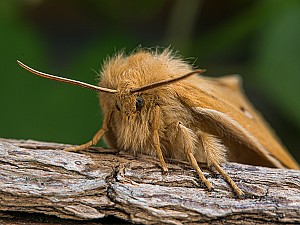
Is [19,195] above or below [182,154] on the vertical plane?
below

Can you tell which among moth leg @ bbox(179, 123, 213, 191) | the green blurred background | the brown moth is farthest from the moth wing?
the green blurred background

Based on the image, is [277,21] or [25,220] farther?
[277,21]

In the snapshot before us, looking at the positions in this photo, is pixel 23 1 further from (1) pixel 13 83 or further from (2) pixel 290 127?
(2) pixel 290 127

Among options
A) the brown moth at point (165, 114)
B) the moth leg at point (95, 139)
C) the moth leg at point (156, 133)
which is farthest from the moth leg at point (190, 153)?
the moth leg at point (95, 139)

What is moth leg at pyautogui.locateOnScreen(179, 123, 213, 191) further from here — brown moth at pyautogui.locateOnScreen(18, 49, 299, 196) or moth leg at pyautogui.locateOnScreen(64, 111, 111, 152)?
moth leg at pyautogui.locateOnScreen(64, 111, 111, 152)

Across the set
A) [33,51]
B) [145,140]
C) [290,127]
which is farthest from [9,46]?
[290,127]
